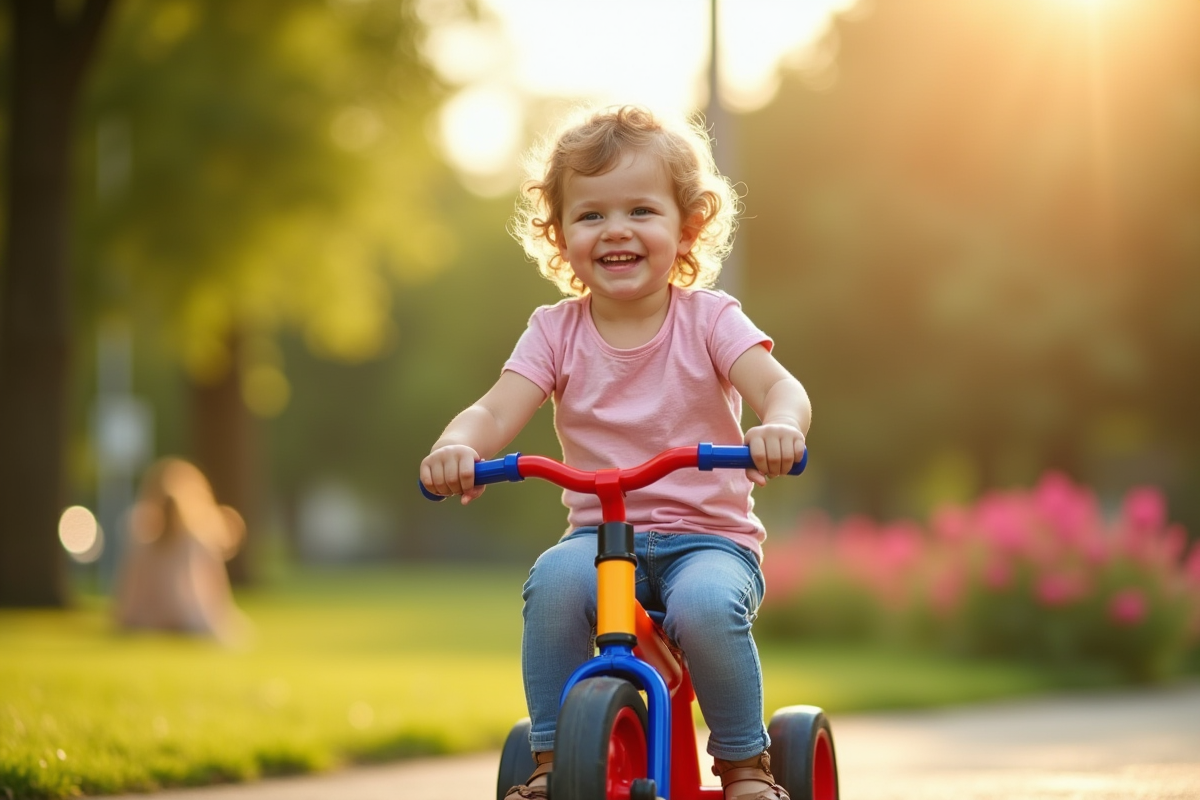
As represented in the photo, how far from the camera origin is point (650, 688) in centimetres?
337

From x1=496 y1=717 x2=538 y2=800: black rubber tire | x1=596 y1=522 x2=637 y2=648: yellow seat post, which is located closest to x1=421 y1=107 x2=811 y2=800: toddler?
x1=596 y1=522 x2=637 y2=648: yellow seat post

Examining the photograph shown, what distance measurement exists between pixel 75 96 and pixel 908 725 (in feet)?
37.1

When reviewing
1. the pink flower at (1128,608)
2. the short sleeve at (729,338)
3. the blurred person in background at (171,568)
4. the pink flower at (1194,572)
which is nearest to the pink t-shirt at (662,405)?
the short sleeve at (729,338)

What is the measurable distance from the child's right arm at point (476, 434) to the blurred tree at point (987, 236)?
1904 centimetres

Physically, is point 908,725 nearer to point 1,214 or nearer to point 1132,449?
point 1,214

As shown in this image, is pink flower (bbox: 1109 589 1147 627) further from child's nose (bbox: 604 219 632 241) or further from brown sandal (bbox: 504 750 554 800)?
brown sandal (bbox: 504 750 554 800)

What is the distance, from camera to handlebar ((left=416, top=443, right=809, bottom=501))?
3307mm

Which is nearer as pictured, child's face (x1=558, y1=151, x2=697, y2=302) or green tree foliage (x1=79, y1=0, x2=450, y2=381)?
child's face (x1=558, y1=151, x2=697, y2=302)

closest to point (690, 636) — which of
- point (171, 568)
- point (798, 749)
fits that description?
point (798, 749)

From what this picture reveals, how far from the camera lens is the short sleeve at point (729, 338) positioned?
3803 mm

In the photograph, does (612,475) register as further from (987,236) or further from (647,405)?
(987,236)

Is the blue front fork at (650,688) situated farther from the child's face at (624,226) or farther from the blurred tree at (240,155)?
the blurred tree at (240,155)

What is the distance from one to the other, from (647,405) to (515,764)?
0.98m

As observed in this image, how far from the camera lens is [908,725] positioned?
884 cm
